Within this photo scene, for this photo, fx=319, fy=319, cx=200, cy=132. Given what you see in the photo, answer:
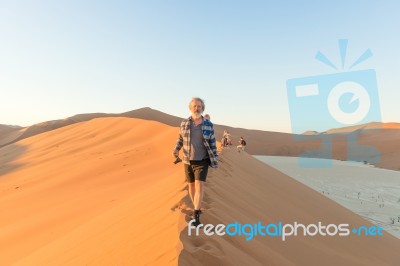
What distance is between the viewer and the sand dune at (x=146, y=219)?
3.00 metres

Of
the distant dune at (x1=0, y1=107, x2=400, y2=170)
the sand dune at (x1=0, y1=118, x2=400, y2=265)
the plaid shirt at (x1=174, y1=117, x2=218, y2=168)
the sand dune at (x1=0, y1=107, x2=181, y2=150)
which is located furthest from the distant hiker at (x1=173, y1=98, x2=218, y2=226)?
the sand dune at (x1=0, y1=107, x2=181, y2=150)

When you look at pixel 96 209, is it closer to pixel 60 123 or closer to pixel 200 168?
pixel 200 168

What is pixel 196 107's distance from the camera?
3568 mm

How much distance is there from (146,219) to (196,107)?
154cm

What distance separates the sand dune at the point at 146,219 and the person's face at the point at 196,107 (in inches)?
44.5

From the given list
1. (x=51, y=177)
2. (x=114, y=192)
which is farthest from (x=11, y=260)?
(x=51, y=177)

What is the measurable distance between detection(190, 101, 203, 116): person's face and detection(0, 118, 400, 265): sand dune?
44.5 inches

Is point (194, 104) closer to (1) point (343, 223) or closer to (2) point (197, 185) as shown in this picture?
(2) point (197, 185)

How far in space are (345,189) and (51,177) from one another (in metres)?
12.8

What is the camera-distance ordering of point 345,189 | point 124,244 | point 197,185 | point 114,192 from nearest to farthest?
point 124,244 → point 197,185 → point 114,192 → point 345,189

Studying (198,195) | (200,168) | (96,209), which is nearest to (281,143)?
(96,209)

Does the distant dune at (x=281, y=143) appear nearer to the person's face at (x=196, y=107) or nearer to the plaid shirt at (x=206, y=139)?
the plaid shirt at (x=206, y=139)

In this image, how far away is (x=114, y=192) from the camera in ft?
27.7

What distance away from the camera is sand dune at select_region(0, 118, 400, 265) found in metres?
3.00
